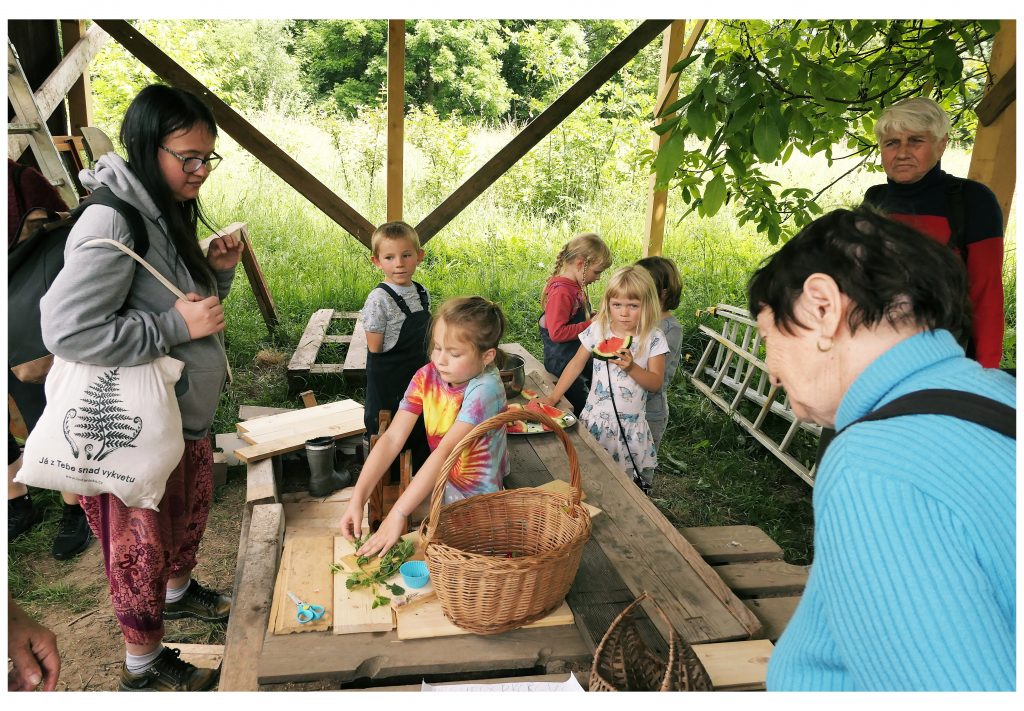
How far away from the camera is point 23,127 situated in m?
3.90

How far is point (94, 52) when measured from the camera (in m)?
5.20

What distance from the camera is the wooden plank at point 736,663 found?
193cm

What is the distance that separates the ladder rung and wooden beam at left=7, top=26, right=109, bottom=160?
0.32 meters

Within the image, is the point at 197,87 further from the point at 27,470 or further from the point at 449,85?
the point at 449,85

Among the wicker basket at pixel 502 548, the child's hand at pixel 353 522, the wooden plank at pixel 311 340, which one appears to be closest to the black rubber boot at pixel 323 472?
the child's hand at pixel 353 522

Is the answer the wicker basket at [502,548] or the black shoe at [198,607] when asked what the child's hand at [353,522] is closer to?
the wicker basket at [502,548]

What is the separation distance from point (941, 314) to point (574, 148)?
A: 9.86 metres

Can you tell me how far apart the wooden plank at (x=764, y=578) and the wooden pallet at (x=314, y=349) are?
3.03 metres

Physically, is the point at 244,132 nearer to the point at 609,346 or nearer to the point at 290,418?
the point at 290,418

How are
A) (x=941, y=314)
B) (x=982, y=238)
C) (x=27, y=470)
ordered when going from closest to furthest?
(x=941, y=314), (x=27, y=470), (x=982, y=238)

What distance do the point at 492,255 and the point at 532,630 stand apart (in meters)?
6.94

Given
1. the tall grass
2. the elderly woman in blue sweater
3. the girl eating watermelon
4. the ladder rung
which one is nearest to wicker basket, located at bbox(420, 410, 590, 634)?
the elderly woman in blue sweater

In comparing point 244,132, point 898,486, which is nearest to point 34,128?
point 244,132
